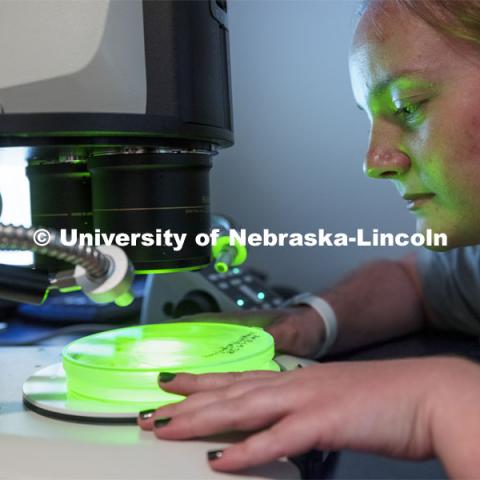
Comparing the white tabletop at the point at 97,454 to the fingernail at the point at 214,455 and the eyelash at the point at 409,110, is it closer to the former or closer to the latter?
the fingernail at the point at 214,455

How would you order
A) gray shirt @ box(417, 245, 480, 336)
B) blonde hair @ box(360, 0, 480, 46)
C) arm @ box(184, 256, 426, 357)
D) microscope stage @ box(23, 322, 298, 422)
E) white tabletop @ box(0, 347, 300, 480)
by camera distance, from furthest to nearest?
gray shirt @ box(417, 245, 480, 336) < arm @ box(184, 256, 426, 357) < blonde hair @ box(360, 0, 480, 46) < microscope stage @ box(23, 322, 298, 422) < white tabletop @ box(0, 347, 300, 480)

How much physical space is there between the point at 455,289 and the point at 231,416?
0.84 m

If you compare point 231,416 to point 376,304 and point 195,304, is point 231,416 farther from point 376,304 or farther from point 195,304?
point 376,304

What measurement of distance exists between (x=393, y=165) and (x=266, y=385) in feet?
1.29

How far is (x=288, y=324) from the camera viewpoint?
92 centimetres

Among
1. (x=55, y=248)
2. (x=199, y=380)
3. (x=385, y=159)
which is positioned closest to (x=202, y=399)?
(x=199, y=380)

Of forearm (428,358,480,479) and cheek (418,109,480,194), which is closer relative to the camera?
forearm (428,358,480,479)

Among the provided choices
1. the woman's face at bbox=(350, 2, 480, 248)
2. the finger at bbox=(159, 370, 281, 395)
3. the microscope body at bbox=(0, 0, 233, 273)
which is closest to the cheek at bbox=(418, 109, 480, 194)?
the woman's face at bbox=(350, 2, 480, 248)

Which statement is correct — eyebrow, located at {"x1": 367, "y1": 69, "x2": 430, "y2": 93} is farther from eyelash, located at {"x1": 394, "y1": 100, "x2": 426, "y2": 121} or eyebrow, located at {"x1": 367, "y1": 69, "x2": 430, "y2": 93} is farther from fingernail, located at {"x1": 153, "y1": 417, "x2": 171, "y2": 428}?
fingernail, located at {"x1": 153, "y1": 417, "x2": 171, "y2": 428}

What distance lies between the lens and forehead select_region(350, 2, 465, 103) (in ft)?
2.29

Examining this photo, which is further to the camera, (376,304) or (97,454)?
(376,304)

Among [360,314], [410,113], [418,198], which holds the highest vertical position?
[410,113]

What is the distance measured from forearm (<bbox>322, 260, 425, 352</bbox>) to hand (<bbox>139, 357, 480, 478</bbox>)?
0.55 metres

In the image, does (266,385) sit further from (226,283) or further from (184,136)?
(226,283)
